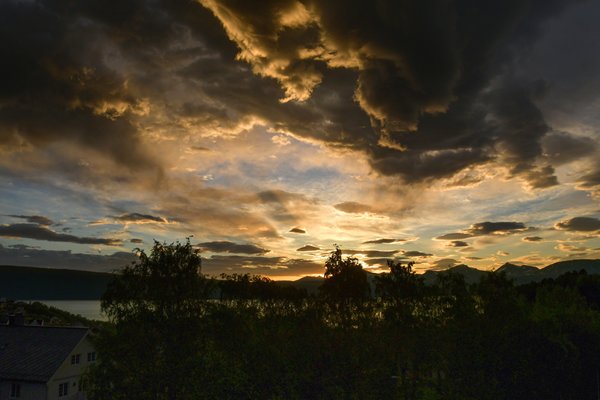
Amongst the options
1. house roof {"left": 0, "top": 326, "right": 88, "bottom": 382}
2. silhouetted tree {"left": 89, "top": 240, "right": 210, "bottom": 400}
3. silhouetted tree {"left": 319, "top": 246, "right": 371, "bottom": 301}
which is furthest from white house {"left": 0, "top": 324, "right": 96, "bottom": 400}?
silhouetted tree {"left": 319, "top": 246, "right": 371, "bottom": 301}

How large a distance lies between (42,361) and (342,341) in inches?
1492

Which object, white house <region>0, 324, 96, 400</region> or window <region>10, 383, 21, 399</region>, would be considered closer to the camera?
window <region>10, 383, 21, 399</region>

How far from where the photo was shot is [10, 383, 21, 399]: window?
178 ft

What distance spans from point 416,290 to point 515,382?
44.5ft

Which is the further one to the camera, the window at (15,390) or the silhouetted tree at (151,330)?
the window at (15,390)

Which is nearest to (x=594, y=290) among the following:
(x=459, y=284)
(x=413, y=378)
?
(x=459, y=284)

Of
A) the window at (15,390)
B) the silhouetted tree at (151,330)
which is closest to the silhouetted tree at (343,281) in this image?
the silhouetted tree at (151,330)

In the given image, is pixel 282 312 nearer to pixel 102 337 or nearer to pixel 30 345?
pixel 102 337

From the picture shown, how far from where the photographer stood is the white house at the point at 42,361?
5441 cm

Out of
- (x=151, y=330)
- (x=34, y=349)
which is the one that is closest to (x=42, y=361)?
(x=34, y=349)

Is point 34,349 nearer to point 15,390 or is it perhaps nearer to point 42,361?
point 42,361

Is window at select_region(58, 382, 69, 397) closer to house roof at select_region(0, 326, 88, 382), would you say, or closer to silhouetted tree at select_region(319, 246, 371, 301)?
house roof at select_region(0, 326, 88, 382)

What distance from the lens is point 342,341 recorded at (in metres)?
48.4

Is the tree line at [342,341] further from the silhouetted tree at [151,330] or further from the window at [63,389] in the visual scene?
the window at [63,389]
